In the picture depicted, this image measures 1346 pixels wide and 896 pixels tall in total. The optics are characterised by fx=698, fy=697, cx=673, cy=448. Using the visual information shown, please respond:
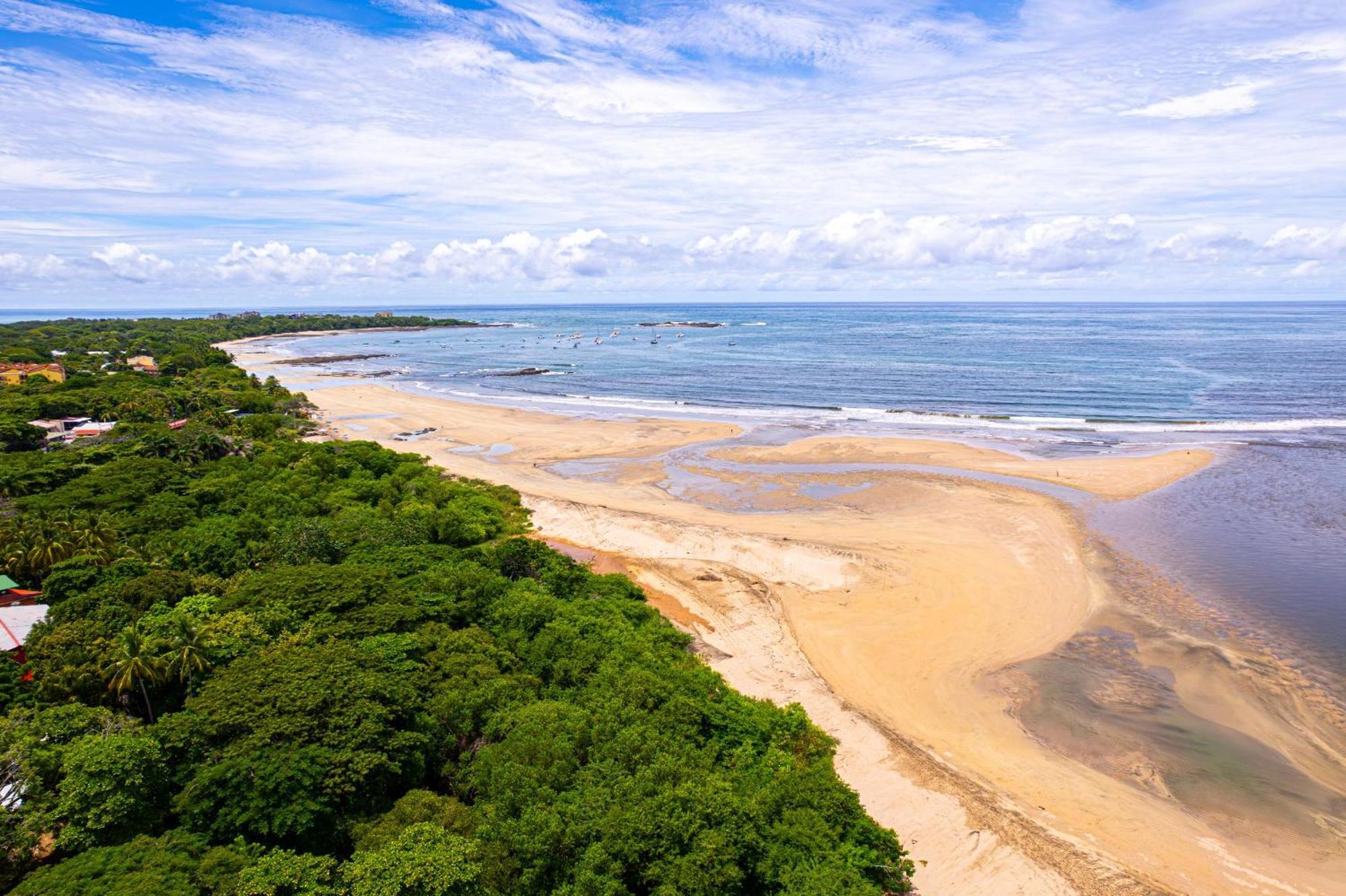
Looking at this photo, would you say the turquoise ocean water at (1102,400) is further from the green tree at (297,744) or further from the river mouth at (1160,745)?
the green tree at (297,744)

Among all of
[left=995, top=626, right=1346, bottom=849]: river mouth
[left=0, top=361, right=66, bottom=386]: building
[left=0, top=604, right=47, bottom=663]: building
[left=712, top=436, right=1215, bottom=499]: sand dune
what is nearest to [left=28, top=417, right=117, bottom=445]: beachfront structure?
[left=0, top=361, right=66, bottom=386]: building

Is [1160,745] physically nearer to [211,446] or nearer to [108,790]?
[108,790]

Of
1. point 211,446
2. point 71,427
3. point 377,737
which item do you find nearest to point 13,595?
point 377,737

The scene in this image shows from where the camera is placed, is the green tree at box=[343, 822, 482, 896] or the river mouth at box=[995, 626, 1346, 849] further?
the river mouth at box=[995, 626, 1346, 849]

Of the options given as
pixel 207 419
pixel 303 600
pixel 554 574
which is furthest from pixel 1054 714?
pixel 207 419

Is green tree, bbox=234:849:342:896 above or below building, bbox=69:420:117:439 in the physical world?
below

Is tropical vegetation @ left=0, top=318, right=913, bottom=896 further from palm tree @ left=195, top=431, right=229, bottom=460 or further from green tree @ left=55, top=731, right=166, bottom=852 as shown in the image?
palm tree @ left=195, top=431, right=229, bottom=460

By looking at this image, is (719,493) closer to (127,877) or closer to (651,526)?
(651,526)
